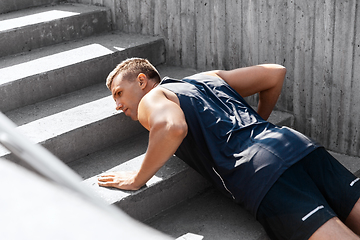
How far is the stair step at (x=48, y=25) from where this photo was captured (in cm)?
319

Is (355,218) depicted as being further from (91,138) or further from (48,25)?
(48,25)

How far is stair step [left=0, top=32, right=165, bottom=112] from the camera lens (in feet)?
8.96

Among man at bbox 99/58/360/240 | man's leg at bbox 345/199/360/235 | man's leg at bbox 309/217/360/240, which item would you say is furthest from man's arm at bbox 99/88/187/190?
man's leg at bbox 345/199/360/235

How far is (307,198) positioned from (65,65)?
1.92 meters

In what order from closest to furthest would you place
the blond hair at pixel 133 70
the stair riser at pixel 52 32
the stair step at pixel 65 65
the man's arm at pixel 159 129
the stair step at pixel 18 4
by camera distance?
1. the man's arm at pixel 159 129
2. the blond hair at pixel 133 70
3. the stair step at pixel 65 65
4. the stair riser at pixel 52 32
5. the stair step at pixel 18 4

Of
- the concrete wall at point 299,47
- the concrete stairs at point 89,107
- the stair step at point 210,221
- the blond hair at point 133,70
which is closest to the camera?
the stair step at point 210,221

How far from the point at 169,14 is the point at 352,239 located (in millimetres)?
2337

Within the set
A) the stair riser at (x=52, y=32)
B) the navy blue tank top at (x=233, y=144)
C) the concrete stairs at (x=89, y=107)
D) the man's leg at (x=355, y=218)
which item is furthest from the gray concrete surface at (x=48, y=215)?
the stair riser at (x=52, y=32)

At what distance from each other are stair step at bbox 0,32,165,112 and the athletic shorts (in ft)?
5.71

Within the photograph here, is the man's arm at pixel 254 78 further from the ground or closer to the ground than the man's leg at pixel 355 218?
further from the ground

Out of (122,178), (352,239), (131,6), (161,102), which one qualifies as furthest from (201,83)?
(131,6)

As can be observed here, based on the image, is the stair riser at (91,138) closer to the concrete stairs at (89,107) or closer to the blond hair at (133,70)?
the concrete stairs at (89,107)

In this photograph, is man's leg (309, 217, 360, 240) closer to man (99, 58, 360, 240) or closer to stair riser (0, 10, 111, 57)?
man (99, 58, 360, 240)

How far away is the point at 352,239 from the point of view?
1.71m
